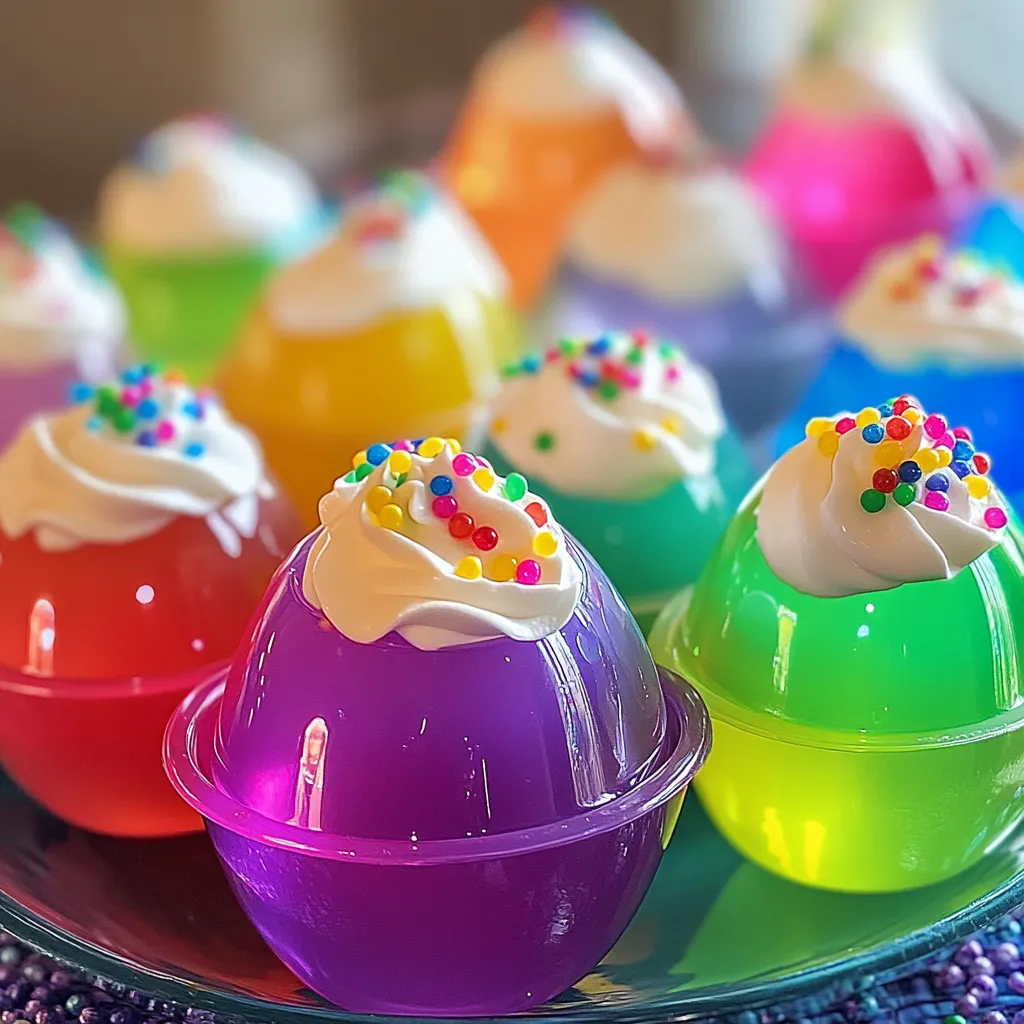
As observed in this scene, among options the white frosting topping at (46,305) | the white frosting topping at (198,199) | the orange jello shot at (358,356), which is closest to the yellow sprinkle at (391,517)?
the orange jello shot at (358,356)

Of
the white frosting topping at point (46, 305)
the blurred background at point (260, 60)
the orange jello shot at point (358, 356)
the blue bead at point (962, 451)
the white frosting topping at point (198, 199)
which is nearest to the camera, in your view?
the blue bead at point (962, 451)

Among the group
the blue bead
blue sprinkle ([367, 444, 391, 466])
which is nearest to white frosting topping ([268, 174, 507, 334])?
blue sprinkle ([367, 444, 391, 466])

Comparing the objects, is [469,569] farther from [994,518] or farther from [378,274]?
[378,274]

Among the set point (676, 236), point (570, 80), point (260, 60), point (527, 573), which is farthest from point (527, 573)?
point (260, 60)

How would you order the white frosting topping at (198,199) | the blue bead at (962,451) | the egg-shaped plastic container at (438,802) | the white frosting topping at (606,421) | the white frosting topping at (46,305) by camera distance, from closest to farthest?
the egg-shaped plastic container at (438,802), the blue bead at (962,451), the white frosting topping at (606,421), the white frosting topping at (46,305), the white frosting topping at (198,199)

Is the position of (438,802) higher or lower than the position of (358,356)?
higher

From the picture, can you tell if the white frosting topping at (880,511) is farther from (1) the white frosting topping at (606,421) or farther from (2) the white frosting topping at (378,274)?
(2) the white frosting topping at (378,274)

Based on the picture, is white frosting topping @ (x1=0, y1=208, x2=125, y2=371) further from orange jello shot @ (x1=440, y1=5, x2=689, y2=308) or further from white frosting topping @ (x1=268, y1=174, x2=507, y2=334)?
orange jello shot @ (x1=440, y1=5, x2=689, y2=308)
